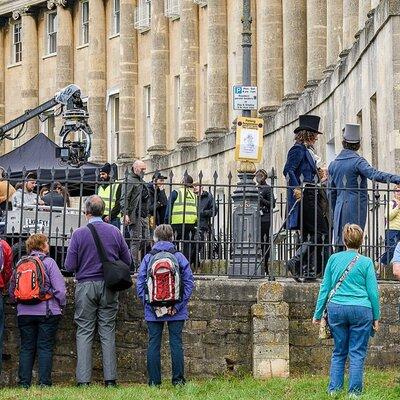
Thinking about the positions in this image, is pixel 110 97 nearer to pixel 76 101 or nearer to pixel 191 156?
pixel 191 156

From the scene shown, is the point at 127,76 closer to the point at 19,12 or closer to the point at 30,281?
the point at 19,12

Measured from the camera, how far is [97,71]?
62406mm

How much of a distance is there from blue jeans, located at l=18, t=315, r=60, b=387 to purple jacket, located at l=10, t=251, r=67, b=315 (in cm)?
7

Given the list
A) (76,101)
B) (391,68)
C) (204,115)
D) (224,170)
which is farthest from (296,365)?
(204,115)

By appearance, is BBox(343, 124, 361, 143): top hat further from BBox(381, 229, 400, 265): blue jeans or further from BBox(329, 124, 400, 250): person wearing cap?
BBox(381, 229, 400, 265): blue jeans

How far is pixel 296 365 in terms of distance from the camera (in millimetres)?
23047

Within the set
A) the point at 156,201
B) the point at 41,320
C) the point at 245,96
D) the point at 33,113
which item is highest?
the point at 245,96

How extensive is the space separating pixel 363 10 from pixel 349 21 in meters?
2.13

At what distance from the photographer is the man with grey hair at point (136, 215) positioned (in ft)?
77.7

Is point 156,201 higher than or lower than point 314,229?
higher

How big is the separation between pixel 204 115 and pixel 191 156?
1.69m

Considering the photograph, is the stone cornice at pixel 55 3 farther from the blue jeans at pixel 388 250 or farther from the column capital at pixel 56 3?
the blue jeans at pixel 388 250

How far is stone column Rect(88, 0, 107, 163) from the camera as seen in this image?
6231 cm

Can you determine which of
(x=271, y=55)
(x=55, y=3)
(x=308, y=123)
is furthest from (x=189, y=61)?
(x=308, y=123)
